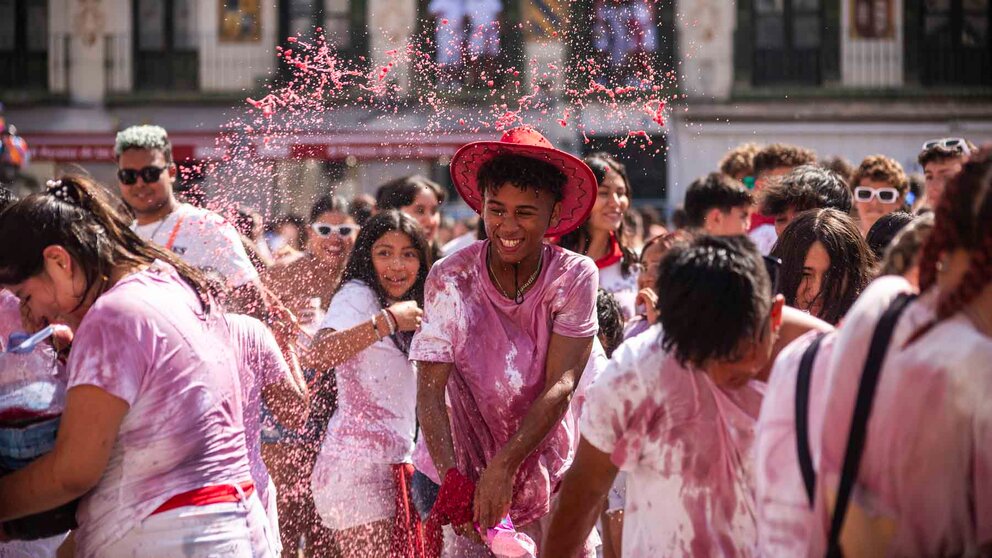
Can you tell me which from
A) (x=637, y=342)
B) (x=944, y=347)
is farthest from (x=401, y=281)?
(x=944, y=347)

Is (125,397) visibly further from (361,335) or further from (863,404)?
(361,335)

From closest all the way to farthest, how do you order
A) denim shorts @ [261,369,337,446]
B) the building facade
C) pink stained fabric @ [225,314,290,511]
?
pink stained fabric @ [225,314,290,511] < denim shorts @ [261,369,337,446] < the building facade

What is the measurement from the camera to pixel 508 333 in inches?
152

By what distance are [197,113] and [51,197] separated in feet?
67.5

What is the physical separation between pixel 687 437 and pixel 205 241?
322cm

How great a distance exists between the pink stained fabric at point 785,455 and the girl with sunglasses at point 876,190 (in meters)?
4.04

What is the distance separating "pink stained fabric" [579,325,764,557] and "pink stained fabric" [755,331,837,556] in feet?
1.32

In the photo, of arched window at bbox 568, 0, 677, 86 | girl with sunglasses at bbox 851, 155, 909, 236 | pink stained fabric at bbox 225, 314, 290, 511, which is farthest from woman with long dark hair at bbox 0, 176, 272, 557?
girl with sunglasses at bbox 851, 155, 909, 236

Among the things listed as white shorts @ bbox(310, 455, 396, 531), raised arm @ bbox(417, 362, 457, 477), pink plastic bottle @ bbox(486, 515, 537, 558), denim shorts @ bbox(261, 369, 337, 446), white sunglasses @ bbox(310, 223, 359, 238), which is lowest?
white shorts @ bbox(310, 455, 396, 531)

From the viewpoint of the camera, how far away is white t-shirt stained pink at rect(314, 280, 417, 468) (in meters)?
4.84

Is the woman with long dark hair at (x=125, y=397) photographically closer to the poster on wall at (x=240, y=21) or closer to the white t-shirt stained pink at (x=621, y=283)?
the white t-shirt stained pink at (x=621, y=283)

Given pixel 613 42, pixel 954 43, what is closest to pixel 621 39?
pixel 613 42

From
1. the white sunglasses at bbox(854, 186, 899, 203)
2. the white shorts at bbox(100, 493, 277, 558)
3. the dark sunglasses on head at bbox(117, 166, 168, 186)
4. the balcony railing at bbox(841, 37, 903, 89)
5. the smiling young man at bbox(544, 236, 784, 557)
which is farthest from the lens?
the balcony railing at bbox(841, 37, 903, 89)

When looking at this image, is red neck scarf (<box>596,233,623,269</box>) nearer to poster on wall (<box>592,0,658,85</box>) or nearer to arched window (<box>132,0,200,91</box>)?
poster on wall (<box>592,0,658,85</box>)
